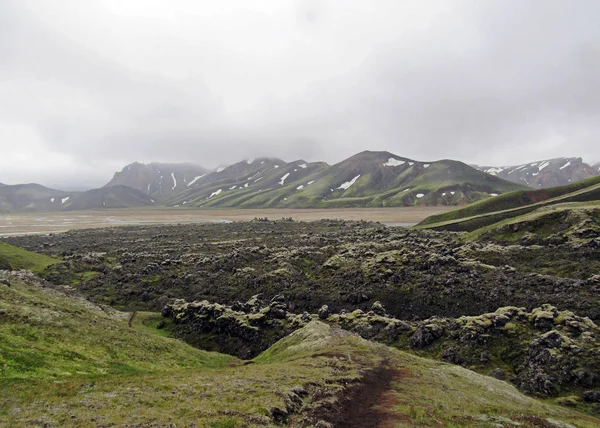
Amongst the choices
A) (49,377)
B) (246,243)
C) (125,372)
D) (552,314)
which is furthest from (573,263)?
(246,243)

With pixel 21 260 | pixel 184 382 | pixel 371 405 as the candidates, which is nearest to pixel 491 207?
pixel 371 405

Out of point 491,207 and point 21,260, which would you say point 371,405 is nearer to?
point 21,260

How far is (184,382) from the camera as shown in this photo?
2488 centimetres

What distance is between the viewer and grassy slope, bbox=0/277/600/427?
19.0 m

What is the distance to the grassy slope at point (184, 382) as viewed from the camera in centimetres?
1900

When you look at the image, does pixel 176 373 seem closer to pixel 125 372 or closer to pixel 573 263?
pixel 125 372

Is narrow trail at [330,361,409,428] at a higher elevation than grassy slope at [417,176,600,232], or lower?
lower

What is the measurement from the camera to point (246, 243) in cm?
11650

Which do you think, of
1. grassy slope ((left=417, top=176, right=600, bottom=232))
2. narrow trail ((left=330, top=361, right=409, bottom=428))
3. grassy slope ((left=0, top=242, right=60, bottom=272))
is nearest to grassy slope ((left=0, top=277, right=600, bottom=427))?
narrow trail ((left=330, top=361, right=409, bottom=428))

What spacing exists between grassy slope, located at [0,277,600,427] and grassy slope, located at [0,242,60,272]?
50596 millimetres

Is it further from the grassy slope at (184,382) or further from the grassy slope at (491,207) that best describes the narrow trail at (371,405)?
the grassy slope at (491,207)

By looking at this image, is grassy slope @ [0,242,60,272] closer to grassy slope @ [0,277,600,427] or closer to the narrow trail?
grassy slope @ [0,277,600,427]

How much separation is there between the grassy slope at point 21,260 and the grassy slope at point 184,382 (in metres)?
50.6

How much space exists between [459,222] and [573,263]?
→ 66.1 meters
